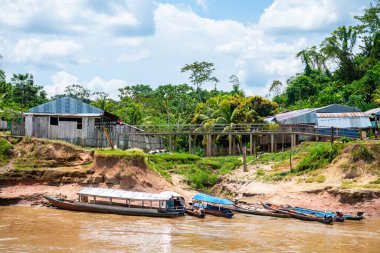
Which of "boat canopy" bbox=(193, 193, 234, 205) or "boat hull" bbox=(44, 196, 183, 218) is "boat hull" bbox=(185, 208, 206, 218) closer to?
"boat hull" bbox=(44, 196, 183, 218)

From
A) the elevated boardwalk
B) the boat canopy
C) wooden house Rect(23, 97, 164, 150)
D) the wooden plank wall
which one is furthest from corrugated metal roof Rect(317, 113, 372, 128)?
the wooden plank wall

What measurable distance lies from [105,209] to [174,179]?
1113 centimetres

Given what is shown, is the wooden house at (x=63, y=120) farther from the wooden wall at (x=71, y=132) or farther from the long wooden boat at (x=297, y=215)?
the long wooden boat at (x=297, y=215)

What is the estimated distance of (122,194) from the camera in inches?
1421

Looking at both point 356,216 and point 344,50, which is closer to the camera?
point 356,216

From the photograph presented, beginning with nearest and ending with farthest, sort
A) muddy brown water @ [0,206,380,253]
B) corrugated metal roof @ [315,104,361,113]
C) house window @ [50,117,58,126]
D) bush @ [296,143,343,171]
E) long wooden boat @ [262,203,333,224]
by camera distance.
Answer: muddy brown water @ [0,206,380,253]
long wooden boat @ [262,203,333,224]
bush @ [296,143,343,171]
house window @ [50,117,58,126]
corrugated metal roof @ [315,104,361,113]

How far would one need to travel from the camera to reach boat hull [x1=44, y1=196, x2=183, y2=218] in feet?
115

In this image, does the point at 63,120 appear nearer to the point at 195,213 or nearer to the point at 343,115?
the point at 195,213

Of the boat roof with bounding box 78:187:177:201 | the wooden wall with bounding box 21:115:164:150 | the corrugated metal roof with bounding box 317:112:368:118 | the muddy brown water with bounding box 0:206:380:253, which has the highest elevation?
the corrugated metal roof with bounding box 317:112:368:118

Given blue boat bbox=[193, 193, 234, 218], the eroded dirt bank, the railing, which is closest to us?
blue boat bbox=[193, 193, 234, 218]

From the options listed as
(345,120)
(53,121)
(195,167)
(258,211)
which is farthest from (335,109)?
(53,121)

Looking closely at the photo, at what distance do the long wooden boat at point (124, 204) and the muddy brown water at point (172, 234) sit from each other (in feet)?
1.96

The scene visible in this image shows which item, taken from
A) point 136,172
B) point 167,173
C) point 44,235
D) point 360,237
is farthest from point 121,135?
point 360,237

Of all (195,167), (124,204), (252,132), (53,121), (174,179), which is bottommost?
(124,204)
